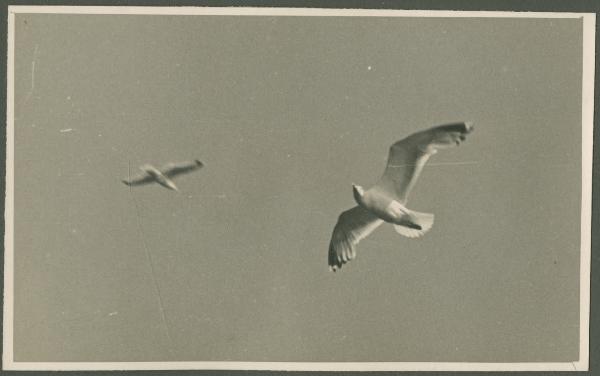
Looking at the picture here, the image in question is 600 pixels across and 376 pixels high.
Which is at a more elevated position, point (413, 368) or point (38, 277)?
point (38, 277)

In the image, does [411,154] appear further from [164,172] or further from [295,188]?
[164,172]

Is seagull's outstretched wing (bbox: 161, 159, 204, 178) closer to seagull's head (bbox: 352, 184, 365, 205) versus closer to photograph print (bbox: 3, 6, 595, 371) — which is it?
photograph print (bbox: 3, 6, 595, 371)

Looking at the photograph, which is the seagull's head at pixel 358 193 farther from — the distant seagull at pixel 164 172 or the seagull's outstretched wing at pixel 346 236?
the distant seagull at pixel 164 172

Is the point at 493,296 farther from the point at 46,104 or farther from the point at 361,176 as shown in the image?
the point at 46,104

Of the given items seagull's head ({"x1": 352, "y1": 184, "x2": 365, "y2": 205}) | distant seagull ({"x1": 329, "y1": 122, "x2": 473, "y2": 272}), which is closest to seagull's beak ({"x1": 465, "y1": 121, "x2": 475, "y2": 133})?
distant seagull ({"x1": 329, "y1": 122, "x2": 473, "y2": 272})

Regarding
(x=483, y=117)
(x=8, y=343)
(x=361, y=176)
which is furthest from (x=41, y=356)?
(x=483, y=117)

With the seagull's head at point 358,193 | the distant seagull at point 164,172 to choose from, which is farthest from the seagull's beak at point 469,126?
the distant seagull at point 164,172
